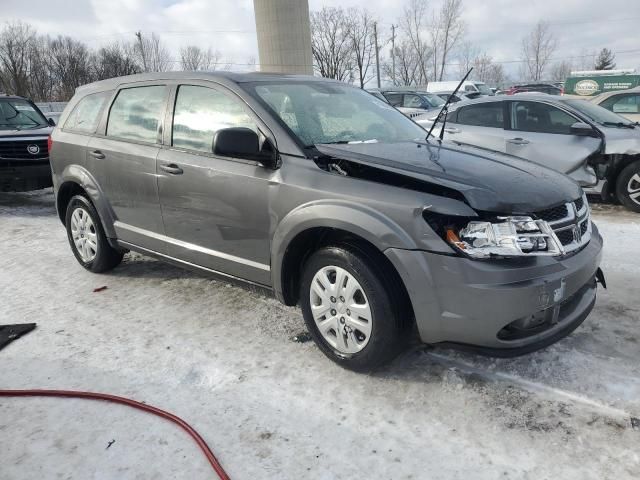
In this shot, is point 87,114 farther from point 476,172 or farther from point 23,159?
point 23,159

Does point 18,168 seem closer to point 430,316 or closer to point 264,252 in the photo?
point 264,252

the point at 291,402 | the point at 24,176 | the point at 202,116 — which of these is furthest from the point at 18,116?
the point at 291,402

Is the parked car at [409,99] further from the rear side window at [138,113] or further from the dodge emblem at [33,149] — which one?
the rear side window at [138,113]

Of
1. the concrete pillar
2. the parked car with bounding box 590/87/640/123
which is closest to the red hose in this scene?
the parked car with bounding box 590/87/640/123

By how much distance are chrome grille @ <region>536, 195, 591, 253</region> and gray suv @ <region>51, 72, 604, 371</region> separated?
0.5 inches

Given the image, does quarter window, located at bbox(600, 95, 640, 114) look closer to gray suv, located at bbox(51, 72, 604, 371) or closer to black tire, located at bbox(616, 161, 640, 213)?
black tire, located at bbox(616, 161, 640, 213)

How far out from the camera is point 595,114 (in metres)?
7.20

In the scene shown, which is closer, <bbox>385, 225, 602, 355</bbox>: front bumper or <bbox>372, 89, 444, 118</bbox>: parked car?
<bbox>385, 225, 602, 355</bbox>: front bumper

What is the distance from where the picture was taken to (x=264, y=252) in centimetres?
338

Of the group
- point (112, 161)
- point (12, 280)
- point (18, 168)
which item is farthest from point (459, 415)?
point (18, 168)

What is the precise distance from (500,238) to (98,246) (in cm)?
370

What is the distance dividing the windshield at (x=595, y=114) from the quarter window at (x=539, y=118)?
0.26 m

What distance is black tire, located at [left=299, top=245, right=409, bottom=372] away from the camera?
281 cm

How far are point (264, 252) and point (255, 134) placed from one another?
29.2 inches
